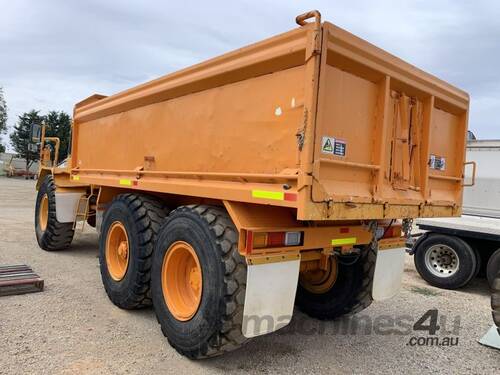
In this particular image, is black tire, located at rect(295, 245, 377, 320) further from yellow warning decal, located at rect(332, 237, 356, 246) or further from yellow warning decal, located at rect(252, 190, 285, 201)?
yellow warning decal, located at rect(252, 190, 285, 201)

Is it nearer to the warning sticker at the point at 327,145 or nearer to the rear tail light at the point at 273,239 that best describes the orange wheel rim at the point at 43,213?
the rear tail light at the point at 273,239

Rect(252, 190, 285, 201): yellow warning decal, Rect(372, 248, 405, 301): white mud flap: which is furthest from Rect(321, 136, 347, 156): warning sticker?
Rect(372, 248, 405, 301): white mud flap

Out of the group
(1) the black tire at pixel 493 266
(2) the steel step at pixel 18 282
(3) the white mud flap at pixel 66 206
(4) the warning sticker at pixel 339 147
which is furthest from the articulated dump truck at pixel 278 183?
(1) the black tire at pixel 493 266

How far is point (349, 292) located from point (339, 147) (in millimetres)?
2010

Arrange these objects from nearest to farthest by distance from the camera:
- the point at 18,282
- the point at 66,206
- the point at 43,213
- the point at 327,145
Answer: the point at 327,145 < the point at 18,282 < the point at 66,206 < the point at 43,213

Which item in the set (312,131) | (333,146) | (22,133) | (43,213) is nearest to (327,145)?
(333,146)

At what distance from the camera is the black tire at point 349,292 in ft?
14.7

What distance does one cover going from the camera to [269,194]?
10.2 ft

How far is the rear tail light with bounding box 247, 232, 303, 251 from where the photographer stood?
3.24m

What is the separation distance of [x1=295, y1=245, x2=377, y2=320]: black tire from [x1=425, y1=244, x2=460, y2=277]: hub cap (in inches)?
124

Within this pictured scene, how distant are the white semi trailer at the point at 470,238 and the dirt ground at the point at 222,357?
1.16 meters

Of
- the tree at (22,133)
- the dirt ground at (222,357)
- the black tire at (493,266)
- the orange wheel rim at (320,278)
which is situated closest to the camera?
the dirt ground at (222,357)

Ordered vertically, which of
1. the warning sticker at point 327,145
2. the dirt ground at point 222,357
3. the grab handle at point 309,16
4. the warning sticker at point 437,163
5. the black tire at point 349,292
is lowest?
the dirt ground at point 222,357

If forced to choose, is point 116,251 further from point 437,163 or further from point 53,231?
point 437,163
